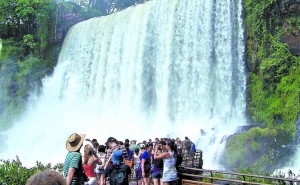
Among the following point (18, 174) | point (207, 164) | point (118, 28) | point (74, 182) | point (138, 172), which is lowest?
point (207, 164)

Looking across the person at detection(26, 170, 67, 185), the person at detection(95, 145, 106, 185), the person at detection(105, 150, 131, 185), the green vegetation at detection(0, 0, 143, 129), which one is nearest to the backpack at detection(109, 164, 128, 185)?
the person at detection(105, 150, 131, 185)

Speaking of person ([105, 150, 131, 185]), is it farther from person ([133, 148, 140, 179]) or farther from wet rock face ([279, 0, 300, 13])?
wet rock face ([279, 0, 300, 13])

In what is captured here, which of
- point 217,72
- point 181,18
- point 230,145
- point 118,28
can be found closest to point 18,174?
point 230,145

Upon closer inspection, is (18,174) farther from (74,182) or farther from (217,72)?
(217,72)

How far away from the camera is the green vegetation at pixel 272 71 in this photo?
72.3 feet

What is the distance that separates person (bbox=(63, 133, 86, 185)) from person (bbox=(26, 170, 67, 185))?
3.01 m

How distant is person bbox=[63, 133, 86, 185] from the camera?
6301 mm

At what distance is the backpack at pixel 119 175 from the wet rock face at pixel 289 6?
63.2 feet

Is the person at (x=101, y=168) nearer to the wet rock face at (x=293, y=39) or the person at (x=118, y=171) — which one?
the person at (x=118, y=171)

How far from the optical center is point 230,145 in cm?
1909

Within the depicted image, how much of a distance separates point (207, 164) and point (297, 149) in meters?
4.10

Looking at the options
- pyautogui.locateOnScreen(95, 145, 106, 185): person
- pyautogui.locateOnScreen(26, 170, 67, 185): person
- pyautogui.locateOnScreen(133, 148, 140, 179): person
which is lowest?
pyautogui.locateOnScreen(133, 148, 140, 179): person

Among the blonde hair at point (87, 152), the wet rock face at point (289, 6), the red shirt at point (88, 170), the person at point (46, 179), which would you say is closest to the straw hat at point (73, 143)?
the blonde hair at point (87, 152)

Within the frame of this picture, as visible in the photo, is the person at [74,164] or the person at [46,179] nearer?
the person at [46,179]
